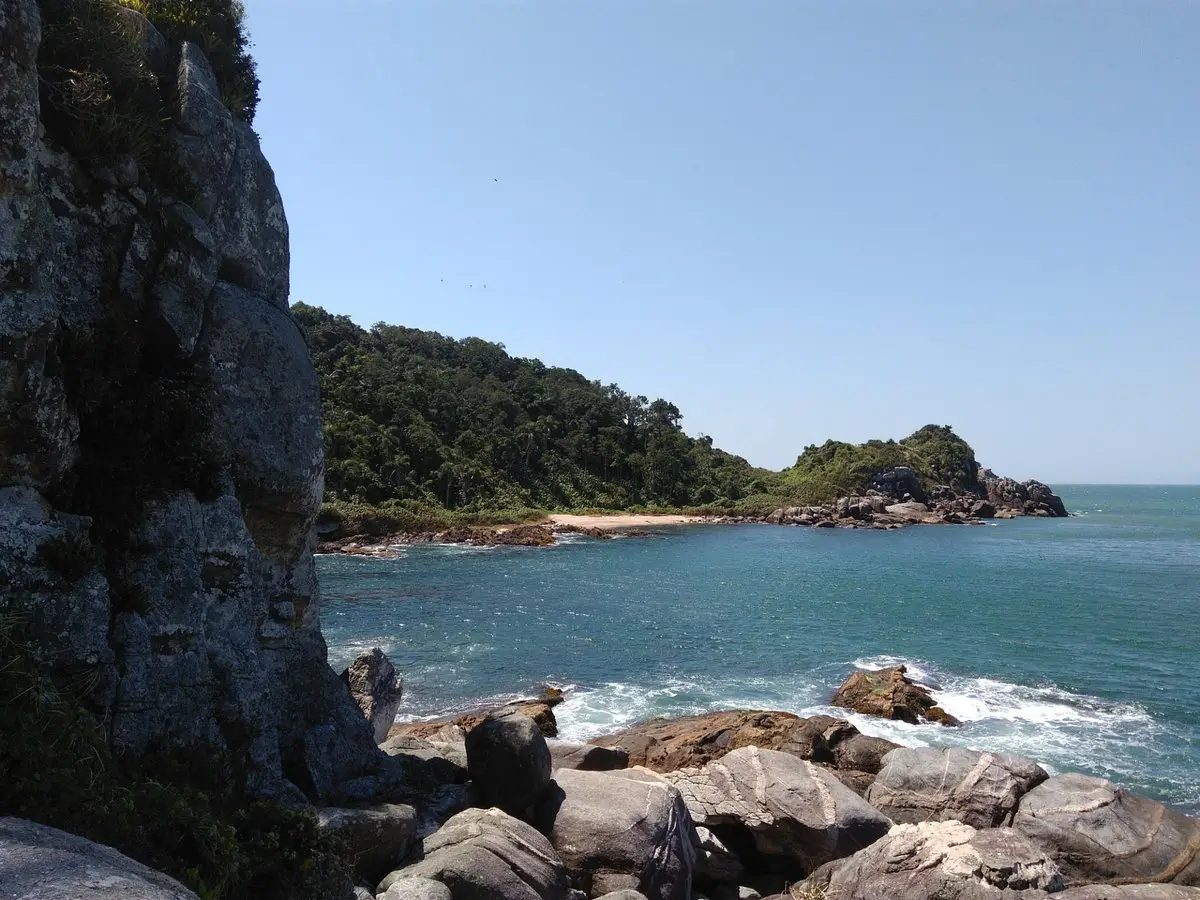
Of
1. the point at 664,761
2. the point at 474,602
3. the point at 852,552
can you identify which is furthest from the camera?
the point at 852,552

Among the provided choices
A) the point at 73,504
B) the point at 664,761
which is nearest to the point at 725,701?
the point at 664,761

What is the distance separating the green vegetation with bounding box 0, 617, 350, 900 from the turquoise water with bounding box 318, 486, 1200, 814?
1583 cm

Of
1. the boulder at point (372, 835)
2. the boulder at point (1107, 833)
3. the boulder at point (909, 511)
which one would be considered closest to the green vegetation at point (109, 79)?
the boulder at point (372, 835)

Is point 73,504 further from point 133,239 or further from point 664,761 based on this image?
point 664,761

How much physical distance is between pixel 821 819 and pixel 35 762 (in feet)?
38.0

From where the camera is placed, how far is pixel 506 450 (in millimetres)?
99625

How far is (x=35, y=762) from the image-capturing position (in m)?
6.07

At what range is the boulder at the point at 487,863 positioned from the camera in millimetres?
9281

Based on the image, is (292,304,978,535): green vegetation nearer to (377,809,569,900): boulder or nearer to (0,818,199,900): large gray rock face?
(377,809,569,900): boulder

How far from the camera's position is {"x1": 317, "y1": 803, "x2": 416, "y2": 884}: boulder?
9.26m

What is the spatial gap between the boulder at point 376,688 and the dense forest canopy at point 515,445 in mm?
60631

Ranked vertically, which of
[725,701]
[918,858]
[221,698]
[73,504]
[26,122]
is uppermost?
[26,122]

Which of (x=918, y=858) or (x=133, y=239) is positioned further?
(x=918, y=858)

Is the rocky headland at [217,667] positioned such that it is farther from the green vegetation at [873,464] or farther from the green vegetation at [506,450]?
the green vegetation at [873,464]
